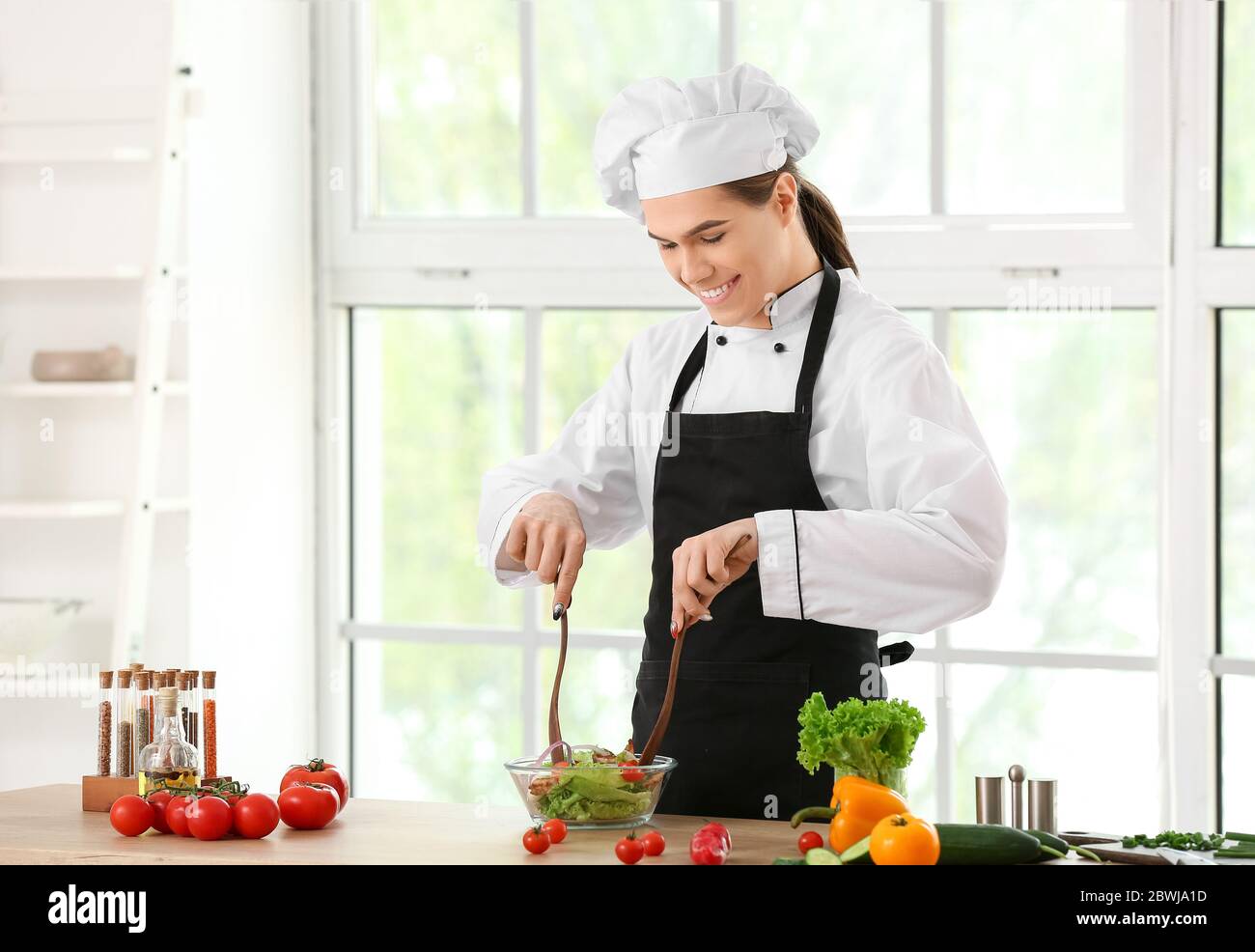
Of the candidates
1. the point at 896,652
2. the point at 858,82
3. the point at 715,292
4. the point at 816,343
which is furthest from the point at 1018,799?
the point at 858,82

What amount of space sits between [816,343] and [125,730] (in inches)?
44.8

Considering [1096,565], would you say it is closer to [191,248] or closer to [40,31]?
[191,248]

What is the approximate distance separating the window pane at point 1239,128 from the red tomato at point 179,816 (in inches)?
91.8

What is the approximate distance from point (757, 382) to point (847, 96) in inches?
51.8

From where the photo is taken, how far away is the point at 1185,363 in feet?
9.91

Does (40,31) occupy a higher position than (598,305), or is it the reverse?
(40,31)

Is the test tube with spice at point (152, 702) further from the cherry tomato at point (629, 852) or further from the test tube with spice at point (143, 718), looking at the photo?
the cherry tomato at point (629, 852)

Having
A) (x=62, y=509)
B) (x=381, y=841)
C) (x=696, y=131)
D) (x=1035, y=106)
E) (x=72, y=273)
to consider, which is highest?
(x=1035, y=106)

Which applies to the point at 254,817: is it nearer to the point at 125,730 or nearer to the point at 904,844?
the point at 125,730

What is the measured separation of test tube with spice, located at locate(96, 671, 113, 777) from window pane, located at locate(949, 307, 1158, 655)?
187 cm

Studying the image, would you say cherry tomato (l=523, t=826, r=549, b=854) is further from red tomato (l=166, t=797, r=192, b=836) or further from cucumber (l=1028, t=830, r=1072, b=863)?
cucumber (l=1028, t=830, r=1072, b=863)

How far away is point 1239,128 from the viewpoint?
3.02 meters

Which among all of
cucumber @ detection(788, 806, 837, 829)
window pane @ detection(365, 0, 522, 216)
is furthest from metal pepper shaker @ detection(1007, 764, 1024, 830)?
window pane @ detection(365, 0, 522, 216)
